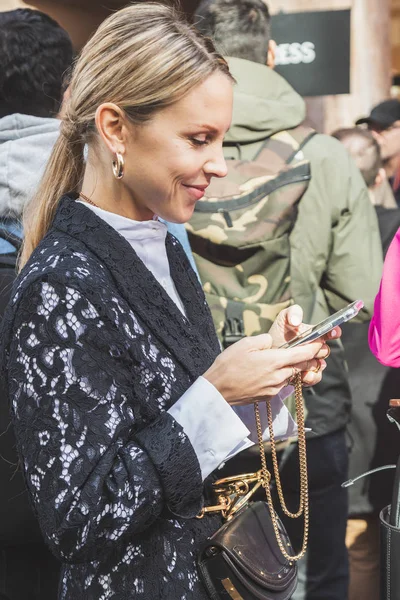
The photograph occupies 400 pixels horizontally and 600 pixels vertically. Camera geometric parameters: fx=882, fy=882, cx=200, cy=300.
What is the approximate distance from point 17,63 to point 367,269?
52.1 inches

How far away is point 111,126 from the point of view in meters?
1.57

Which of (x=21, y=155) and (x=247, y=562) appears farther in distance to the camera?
(x=21, y=155)

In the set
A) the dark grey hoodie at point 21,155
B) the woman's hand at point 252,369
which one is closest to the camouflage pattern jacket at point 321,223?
the dark grey hoodie at point 21,155

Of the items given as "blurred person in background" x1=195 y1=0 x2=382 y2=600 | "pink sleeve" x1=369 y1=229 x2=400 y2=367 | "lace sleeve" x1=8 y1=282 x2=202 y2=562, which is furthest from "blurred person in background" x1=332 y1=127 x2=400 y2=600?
"lace sleeve" x1=8 y1=282 x2=202 y2=562

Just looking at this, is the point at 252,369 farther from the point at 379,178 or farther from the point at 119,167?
the point at 379,178

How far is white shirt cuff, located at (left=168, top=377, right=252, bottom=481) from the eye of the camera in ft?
4.71

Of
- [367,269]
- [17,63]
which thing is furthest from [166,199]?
[367,269]

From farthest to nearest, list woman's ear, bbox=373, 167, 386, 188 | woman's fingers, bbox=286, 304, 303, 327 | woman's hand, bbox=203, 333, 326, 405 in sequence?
woman's ear, bbox=373, 167, 386, 188 < woman's fingers, bbox=286, 304, 303, 327 < woman's hand, bbox=203, 333, 326, 405

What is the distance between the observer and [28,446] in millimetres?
1369

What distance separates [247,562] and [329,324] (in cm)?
46

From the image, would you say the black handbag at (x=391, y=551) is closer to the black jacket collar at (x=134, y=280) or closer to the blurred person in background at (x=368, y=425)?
the black jacket collar at (x=134, y=280)

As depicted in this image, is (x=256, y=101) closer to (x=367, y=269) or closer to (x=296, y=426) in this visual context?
(x=367, y=269)

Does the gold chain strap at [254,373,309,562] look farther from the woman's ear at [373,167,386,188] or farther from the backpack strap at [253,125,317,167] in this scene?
the woman's ear at [373,167,386,188]

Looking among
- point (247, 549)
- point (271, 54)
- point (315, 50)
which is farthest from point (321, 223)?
point (315, 50)
